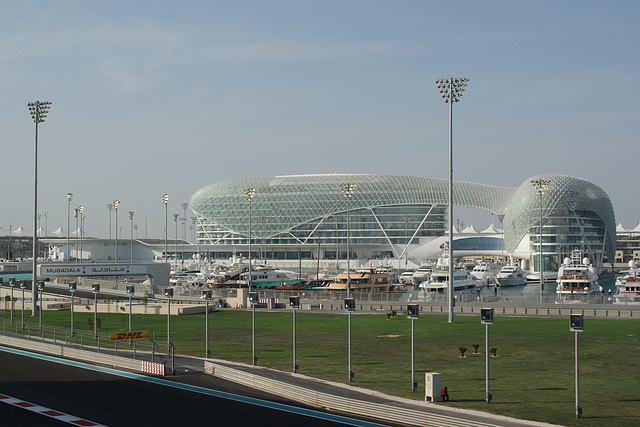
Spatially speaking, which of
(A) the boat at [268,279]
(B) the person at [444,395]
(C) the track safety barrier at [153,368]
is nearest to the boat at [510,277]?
(A) the boat at [268,279]

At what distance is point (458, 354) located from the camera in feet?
125

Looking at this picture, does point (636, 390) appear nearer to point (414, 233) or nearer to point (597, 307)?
point (597, 307)


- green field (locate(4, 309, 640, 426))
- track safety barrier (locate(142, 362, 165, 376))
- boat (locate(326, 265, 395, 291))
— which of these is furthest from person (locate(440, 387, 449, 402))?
boat (locate(326, 265, 395, 291))

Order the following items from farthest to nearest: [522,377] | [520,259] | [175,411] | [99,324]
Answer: [520,259]
[99,324]
[522,377]
[175,411]

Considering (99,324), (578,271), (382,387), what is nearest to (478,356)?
(382,387)

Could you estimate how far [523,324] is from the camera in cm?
5188

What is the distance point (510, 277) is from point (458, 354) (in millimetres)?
100602

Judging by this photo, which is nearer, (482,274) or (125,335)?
(125,335)

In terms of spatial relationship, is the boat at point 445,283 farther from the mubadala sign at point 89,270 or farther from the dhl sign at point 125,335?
the dhl sign at point 125,335

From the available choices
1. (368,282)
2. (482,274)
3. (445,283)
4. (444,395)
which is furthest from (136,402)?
(482,274)

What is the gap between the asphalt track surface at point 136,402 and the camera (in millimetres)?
24219

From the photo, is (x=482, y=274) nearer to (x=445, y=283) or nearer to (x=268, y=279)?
(x=445, y=283)

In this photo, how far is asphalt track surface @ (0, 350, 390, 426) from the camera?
953 inches

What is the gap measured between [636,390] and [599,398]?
7.17ft
